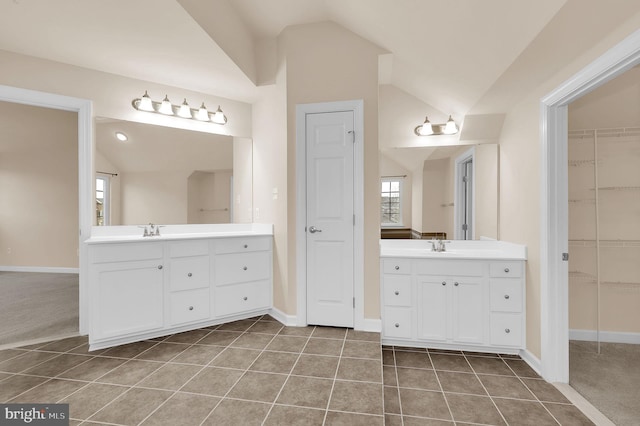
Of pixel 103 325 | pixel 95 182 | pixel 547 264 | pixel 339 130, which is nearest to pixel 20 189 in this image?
pixel 95 182

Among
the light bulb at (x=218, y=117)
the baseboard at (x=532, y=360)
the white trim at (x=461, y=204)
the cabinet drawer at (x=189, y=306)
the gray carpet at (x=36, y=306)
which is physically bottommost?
the baseboard at (x=532, y=360)

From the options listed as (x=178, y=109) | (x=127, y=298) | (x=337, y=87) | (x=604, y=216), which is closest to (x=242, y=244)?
(x=127, y=298)

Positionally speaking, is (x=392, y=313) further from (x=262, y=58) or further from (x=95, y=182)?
(x=95, y=182)

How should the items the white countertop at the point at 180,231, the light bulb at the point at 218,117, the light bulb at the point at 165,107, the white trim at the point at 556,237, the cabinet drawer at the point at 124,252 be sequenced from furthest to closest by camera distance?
the light bulb at the point at 218,117
the light bulb at the point at 165,107
the white countertop at the point at 180,231
the cabinet drawer at the point at 124,252
the white trim at the point at 556,237

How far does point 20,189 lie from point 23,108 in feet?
6.01

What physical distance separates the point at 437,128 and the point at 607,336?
2561 mm

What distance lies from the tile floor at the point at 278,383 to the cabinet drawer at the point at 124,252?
741mm

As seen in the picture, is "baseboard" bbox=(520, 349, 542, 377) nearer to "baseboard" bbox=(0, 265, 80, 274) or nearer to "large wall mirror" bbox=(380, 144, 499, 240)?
"large wall mirror" bbox=(380, 144, 499, 240)

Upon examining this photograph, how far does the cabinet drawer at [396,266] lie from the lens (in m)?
2.64

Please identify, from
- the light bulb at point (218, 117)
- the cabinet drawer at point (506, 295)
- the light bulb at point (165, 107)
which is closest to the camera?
the cabinet drawer at point (506, 295)

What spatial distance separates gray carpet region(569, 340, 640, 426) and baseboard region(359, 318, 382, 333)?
1.41 meters

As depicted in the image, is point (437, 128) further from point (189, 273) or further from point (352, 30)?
point (189, 273)

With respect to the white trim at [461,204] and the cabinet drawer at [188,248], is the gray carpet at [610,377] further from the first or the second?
the cabinet drawer at [188,248]

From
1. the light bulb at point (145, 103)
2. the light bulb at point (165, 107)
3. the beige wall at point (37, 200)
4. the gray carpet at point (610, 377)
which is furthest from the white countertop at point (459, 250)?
the beige wall at point (37, 200)
